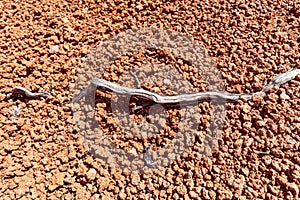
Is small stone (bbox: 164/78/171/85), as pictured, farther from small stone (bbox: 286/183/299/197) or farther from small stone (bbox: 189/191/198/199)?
small stone (bbox: 286/183/299/197)

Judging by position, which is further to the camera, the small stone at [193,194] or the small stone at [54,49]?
the small stone at [54,49]

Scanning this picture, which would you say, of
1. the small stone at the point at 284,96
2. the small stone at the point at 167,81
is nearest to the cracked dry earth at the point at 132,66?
the small stone at the point at 284,96

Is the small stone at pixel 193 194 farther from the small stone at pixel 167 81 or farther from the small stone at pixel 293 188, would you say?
the small stone at pixel 167 81

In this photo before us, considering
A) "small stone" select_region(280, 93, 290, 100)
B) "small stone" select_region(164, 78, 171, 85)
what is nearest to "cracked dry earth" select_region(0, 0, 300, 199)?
"small stone" select_region(280, 93, 290, 100)

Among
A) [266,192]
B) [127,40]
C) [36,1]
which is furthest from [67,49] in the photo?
[266,192]

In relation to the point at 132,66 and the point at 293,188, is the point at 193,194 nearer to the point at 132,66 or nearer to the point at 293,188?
the point at 293,188

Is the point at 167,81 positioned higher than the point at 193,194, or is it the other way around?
the point at 167,81

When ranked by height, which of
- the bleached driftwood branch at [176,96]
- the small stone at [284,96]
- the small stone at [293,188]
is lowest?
the small stone at [293,188]

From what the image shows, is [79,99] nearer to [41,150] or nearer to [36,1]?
[41,150]

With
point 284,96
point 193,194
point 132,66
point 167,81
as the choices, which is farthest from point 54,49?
point 284,96
